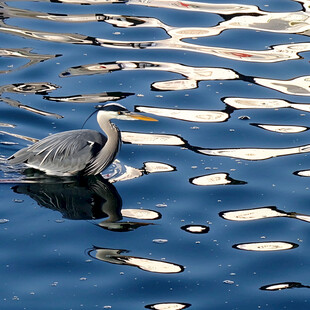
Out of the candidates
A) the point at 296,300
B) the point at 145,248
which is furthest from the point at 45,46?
the point at 296,300

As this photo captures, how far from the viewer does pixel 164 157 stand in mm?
9141

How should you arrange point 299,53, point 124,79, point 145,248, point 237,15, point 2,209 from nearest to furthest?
point 145,248
point 2,209
point 124,79
point 299,53
point 237,15

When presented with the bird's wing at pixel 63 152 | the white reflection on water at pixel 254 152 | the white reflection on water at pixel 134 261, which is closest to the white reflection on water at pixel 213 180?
the white reflection on water at pixel 254 152

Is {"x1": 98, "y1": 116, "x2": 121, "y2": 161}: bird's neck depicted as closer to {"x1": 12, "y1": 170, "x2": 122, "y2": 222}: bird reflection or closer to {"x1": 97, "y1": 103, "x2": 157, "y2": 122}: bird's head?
{"x1": 97, "y1": 103, "x2": 157, "y2": 122}: bird's head

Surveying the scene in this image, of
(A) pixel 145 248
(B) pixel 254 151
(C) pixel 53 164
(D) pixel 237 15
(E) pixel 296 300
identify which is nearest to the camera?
(E) pixel 296 300

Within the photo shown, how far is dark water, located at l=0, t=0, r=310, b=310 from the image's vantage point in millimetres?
7055

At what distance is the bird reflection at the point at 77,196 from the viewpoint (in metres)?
8.11

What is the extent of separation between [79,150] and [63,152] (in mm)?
152

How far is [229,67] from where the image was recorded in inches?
446

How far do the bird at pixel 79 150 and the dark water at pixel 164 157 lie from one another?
0.18 meters

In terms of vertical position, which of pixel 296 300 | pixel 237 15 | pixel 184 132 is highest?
pixel 237 15

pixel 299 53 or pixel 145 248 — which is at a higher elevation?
pixel 299 53

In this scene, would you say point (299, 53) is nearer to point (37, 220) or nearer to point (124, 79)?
point (124, 79)

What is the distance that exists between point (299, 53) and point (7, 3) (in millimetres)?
4255
